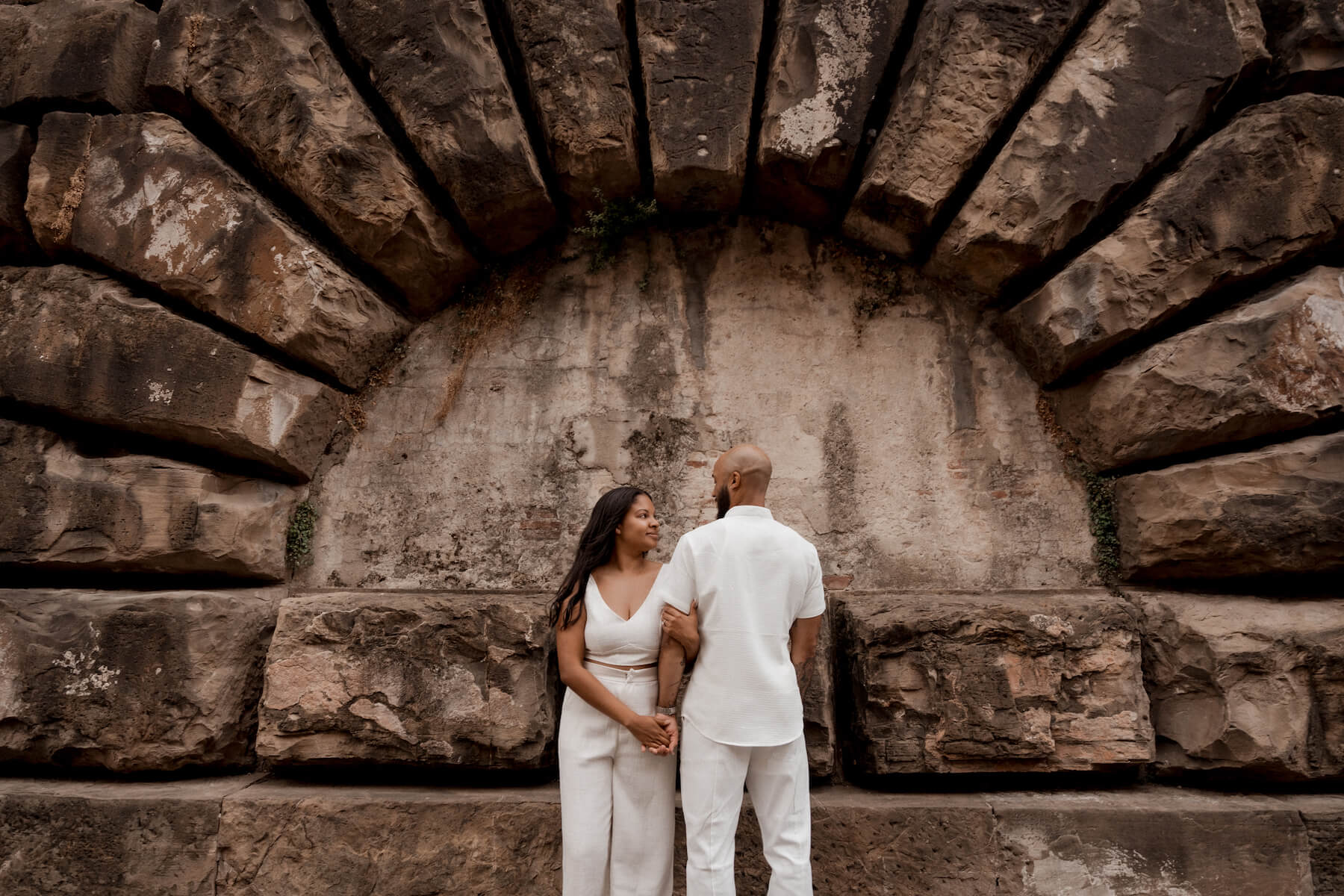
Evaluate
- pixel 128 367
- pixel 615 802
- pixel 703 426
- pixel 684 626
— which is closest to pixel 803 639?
pixel 684 626

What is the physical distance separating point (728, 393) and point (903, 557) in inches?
39.4

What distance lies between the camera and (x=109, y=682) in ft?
9.75

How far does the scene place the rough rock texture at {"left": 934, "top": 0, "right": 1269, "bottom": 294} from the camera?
3084mm

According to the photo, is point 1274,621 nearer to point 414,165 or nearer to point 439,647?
point 439,647

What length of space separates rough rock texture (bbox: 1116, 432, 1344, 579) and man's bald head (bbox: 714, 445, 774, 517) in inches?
62.9

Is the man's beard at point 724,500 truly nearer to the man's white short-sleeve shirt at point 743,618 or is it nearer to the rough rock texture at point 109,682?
the man's white short-sleeve shirt at point 743,618

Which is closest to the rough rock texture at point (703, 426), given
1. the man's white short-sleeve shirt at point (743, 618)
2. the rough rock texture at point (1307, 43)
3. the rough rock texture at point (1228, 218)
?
the rough rock texture at point (1228, 218)

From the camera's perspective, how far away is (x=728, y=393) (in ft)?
11.8

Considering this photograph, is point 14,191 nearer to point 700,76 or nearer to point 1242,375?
point 700,76

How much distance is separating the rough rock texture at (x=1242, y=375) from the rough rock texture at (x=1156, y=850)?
1.29m

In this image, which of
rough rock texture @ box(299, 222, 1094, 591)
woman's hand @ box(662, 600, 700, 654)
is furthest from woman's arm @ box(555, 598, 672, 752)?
rough rock texture @ box(299, 222, 1094, 591)

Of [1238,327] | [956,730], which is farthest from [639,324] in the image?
[1238,327]

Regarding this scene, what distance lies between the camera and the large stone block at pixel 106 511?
3.04 m

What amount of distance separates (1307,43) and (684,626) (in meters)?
3.19
